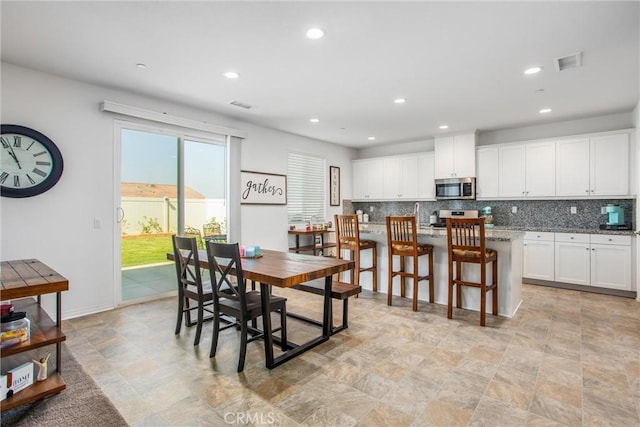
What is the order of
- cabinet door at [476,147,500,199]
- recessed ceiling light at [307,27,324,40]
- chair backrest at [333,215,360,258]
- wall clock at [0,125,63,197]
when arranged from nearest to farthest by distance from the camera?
recessed ceiling light at [307,27,324,40] < wall clock at [0,125,63,197] < chair backrest at [333,215,360,258] < cabinet door at [476,147,500,199]

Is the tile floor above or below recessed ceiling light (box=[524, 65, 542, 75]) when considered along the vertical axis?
below

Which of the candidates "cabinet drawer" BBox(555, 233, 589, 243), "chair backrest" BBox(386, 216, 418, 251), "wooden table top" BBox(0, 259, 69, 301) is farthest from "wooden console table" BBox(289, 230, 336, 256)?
"wooden table top" BBox(0, 259, 69, 301)

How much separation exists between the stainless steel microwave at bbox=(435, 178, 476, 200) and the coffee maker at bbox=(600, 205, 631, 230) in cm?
182

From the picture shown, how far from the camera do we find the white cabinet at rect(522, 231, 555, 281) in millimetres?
4879

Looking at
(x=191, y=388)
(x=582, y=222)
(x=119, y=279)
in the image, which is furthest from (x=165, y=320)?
(x=582, y=222)

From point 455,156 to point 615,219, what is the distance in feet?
7.98

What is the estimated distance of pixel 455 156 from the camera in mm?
5910

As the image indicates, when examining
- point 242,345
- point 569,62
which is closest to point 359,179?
point 569,62

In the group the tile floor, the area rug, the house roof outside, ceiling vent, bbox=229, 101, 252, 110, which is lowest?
the tile floor

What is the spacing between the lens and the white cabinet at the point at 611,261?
4332 millimetres

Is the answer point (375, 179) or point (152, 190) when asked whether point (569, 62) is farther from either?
point (152, 190)

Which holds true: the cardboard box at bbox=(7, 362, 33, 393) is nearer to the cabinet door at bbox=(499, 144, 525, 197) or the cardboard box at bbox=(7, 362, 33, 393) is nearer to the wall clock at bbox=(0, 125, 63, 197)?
the wall clock at bbox=(0, 125, 63, 197)

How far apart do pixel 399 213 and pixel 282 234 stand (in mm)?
2730

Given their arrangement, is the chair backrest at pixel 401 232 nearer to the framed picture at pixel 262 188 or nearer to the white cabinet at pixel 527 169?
the framed picture at pixel 262 188
